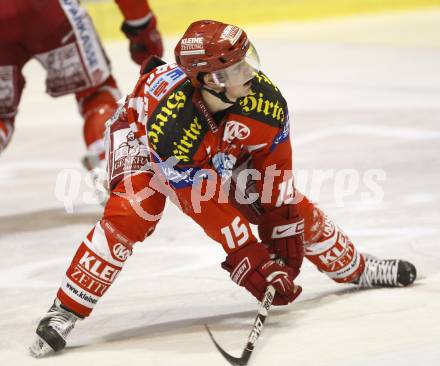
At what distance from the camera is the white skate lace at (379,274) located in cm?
414

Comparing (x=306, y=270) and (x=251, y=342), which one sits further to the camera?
(x=306, y=270)

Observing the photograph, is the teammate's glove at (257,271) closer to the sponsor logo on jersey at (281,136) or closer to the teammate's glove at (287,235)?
the teammate's glove at (287,235)

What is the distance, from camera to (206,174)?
11.9ft

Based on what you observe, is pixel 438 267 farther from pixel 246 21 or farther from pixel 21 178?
pixel 246 21

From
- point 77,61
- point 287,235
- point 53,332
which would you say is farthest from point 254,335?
point 77,61

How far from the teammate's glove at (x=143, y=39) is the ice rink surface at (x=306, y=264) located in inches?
33.8

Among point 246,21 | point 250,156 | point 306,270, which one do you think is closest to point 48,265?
point 306,270

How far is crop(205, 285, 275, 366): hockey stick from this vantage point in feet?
11.3

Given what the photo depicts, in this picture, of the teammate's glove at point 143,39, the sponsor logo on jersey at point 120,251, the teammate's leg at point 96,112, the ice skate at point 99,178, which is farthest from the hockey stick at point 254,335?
the teammate's glove at point 143,39

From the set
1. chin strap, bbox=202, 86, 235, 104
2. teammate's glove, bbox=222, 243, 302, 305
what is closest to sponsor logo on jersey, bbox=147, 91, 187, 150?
chin strap, bbox=202, 86, 235, 104

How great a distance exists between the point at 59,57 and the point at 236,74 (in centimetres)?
242

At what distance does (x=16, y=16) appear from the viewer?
5.65m

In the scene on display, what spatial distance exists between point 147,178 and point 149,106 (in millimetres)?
240

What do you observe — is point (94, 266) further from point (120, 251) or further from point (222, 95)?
point (222, 95)
